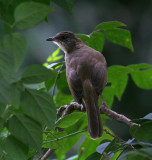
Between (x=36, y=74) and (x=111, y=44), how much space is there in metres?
8.32

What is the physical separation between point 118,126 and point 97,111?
5725 mm

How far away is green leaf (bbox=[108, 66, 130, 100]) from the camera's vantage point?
2791mm

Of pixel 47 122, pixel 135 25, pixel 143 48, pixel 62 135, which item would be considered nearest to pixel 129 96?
pixel 143 48

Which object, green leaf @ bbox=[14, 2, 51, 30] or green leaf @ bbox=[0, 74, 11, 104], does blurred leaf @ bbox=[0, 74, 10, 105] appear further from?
green leaf @ bbox=[14, 2, 51, 30]

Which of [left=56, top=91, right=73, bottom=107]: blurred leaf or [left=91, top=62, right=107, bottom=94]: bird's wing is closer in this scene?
[left=56, top=91, right=73, bottom=107]: blurred leaf

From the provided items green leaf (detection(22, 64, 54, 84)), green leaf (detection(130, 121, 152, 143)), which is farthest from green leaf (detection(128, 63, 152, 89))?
green leaf (detection(22, 64, 54, 84))

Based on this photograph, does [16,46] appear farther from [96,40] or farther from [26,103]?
[96,40]

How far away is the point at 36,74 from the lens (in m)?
1.47

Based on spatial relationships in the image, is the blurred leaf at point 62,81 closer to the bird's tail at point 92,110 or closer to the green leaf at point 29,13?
the bird's tail at point 92,110

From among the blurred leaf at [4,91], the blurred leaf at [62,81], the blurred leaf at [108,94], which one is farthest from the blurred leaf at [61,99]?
the blurred leaf at [4,91]

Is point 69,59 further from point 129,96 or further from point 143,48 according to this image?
point 143,48

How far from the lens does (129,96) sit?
9070 mm

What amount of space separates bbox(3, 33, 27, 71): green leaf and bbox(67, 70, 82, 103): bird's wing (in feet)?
6.12

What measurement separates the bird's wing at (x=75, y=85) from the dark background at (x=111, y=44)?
4.38m
